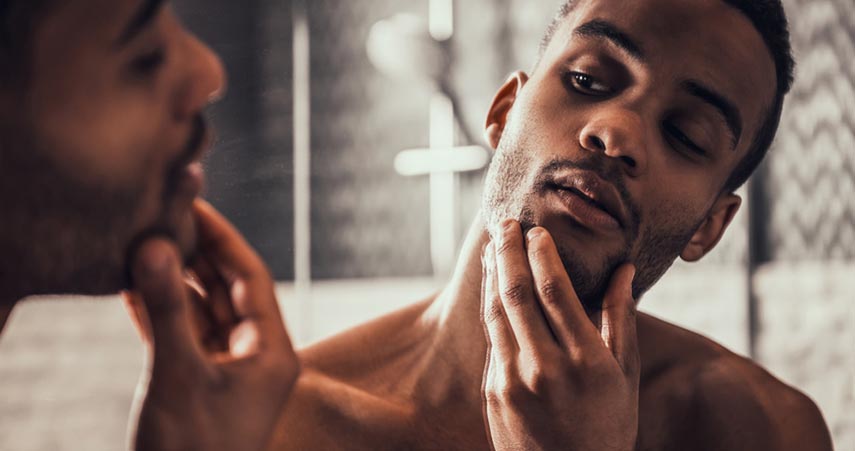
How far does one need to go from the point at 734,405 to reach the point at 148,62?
30.8 inches

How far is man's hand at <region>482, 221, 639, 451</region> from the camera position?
0.69 m

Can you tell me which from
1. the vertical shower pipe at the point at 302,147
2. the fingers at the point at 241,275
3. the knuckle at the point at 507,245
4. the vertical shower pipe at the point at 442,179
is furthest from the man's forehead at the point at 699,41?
the vertical shower pipe at the point at 302,147

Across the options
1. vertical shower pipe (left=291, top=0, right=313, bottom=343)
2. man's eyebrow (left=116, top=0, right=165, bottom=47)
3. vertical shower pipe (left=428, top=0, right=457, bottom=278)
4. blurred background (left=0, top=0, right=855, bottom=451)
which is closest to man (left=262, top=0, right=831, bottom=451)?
man's eyebrow (left=116, top=0, right=165, bottom=47)

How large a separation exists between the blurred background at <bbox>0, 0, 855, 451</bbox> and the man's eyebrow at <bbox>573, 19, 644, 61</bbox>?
782 millimetres

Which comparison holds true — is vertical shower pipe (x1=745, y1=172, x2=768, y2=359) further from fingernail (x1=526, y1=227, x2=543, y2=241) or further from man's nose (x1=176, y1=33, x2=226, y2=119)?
man's nose (x1=176, y1=33, x2=226, y2=119)

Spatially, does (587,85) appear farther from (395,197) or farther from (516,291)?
(395,197)

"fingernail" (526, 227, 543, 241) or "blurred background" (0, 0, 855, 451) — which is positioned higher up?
"fingernail" (526, 227, 543, 241)

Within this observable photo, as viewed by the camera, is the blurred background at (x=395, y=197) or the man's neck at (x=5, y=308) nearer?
the man's neck at (x=5, y=308)

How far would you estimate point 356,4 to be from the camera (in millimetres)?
2307

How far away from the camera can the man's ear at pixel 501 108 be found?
1019 millimetres

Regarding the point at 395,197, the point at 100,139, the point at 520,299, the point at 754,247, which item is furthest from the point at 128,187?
the point at 395,197

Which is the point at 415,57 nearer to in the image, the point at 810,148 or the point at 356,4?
the point at 356,4

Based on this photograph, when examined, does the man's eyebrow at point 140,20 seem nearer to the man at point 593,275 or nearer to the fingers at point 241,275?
the fingers at point 241,275

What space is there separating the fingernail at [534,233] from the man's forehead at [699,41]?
0.20 metres
